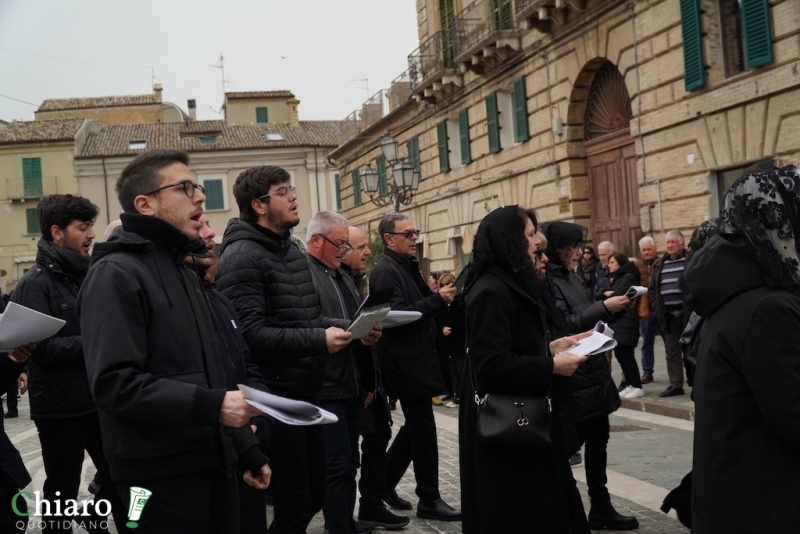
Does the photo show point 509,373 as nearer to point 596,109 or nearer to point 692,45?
point 692,45

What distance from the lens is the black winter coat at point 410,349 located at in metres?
6.66

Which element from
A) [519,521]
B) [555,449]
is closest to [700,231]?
[555,449]

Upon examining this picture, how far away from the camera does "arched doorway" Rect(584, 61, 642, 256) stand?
61.2ft

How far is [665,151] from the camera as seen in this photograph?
54.8ft

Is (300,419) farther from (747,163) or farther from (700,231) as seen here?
(747,163)

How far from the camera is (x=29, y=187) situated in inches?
2271

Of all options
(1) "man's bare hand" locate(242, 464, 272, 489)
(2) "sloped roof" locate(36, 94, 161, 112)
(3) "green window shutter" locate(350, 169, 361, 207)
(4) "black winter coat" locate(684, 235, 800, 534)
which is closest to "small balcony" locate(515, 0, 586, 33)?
(4) "black winter coat" locate(684, 235, 800, 534)

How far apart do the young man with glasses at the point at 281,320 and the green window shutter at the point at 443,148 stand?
75.1 ft

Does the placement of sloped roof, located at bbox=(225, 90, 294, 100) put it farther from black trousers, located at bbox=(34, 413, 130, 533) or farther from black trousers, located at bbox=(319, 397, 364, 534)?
black trousers, located at bbox=(34, 413, 130, 533)

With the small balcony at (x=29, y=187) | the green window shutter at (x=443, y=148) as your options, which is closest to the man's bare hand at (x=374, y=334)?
the green window shutter at (x=443, y=148)

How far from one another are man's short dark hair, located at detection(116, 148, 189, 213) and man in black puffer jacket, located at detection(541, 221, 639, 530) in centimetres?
305

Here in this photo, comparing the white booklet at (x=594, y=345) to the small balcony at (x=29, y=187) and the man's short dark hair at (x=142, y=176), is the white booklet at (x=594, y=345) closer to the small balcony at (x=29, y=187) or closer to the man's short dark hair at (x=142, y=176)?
the man's short dark hair at (x=142, y=176)

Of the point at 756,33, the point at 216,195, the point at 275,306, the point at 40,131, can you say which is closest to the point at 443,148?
the point at 756,33

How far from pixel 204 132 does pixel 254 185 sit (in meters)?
55.9
